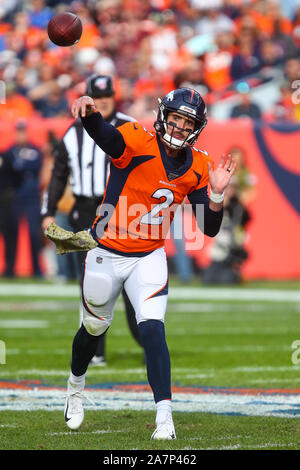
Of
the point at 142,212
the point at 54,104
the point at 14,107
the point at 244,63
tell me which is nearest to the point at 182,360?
the point at 142,212

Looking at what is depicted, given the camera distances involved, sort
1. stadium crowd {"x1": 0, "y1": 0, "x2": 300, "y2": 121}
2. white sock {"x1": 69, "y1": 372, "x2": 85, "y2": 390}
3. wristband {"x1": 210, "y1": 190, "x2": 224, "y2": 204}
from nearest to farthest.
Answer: wristband {"x1": 210, "y1": 190, "x2": 224, "y2": 204} < white sock {"x1": 69, "y1": 372, "x2": 85, "y2": 390} < stadium crowd {"x1": 0, "y1": 0, "x2": 300, "y2": 121}

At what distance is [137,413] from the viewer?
5312mm

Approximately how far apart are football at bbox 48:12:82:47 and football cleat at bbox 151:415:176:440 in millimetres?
2002

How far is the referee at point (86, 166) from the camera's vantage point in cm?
692

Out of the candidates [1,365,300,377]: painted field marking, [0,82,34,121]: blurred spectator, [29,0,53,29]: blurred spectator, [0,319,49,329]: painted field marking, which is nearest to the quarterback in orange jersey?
[1,365,300,377]: painted field marking

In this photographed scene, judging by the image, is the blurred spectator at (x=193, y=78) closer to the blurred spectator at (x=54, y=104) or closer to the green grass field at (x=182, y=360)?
the blurred spectator at (x=54, y=104)

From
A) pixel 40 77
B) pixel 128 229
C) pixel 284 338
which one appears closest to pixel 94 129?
pixel 128 229

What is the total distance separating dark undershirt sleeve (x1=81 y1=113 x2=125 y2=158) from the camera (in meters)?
4.61

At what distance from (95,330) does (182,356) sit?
2862mm

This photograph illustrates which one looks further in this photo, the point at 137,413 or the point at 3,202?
the point at 3,202

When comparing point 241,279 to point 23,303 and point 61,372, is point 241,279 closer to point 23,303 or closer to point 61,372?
point 23,303

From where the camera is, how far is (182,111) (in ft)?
15.9

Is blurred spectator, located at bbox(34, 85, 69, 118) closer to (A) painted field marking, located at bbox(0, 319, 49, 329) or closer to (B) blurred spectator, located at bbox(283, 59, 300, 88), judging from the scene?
(B) blurred spectator, located at bbox(283, 59, 300, 88)
